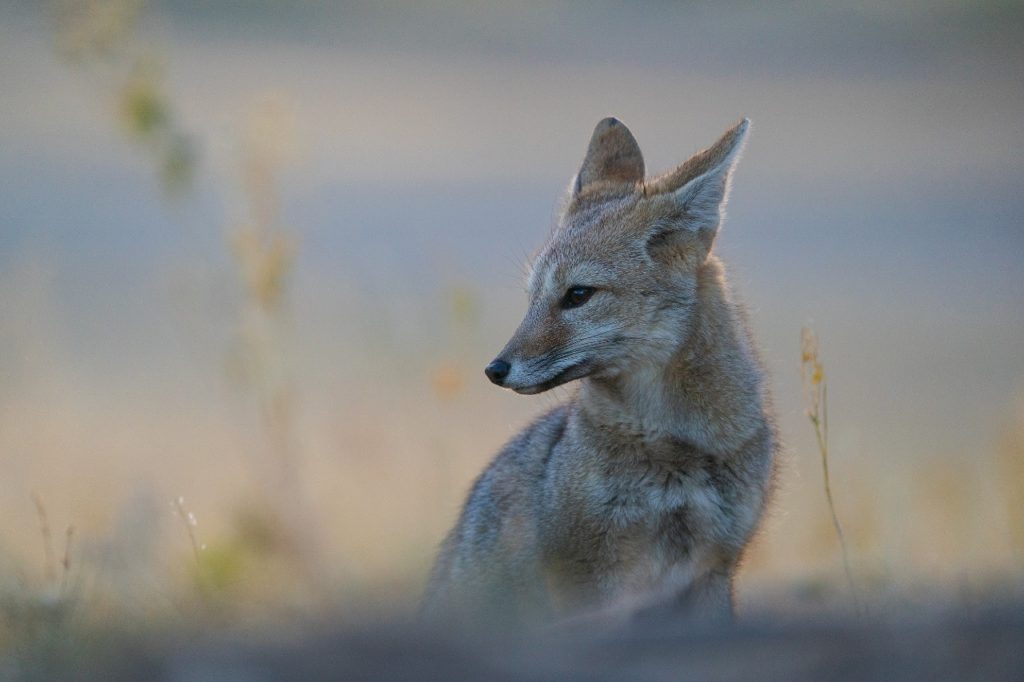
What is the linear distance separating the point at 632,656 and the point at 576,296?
2.97 metres

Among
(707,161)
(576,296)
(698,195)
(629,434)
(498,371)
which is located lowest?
(629,434)

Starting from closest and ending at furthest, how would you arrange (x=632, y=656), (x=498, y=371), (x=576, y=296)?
(x=632, y=656) < (x=498, y=371) < (x=576, y=296)

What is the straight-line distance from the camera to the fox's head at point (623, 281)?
5543 millimetres

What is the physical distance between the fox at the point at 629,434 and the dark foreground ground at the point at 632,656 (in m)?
1.93

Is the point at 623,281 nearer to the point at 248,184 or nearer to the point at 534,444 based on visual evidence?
the point at 534,444

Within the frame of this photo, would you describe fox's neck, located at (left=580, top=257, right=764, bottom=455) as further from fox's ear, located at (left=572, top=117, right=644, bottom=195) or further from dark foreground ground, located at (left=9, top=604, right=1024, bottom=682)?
dark foreground ground, located at (left=9, top=604, right=1024, bottom=682)

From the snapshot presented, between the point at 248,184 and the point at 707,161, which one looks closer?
the point at 707,161

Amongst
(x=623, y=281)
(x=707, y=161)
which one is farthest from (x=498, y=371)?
(x=707, y=161)

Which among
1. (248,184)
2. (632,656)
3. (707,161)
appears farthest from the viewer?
(248,184)

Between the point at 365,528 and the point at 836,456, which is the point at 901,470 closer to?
the point at 836,456

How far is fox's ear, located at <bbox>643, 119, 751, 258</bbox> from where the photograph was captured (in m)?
5.62

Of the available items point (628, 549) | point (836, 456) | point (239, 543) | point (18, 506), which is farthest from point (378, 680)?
point (836, 456)

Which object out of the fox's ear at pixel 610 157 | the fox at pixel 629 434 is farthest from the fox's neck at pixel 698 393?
the fox's ear at pixel 610 157

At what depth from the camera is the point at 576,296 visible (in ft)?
19.0
